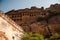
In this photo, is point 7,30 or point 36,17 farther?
point 36,17

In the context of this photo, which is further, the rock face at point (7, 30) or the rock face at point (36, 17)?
the rock face at point (36, 17)

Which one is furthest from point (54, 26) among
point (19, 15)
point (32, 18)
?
point (19, 15)

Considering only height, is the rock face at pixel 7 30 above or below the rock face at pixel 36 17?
below

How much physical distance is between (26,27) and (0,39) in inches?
711

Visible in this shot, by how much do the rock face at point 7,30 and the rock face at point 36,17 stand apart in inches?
455

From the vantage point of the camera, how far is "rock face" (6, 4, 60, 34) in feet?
138

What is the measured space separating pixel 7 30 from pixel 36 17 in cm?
2394

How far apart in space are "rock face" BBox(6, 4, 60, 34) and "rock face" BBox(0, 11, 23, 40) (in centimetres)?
1156

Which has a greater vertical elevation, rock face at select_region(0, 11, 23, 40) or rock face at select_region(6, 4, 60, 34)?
rock face at select_region(6, 4, 60, 34)

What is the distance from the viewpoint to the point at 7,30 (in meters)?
27.6

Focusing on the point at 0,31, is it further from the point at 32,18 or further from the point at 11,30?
the point at 32,18

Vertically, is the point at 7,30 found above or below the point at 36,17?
below

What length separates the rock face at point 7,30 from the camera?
26.5 meters

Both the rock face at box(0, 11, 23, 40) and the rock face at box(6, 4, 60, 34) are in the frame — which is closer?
the rock face at box(0, 11, 23, 40)
